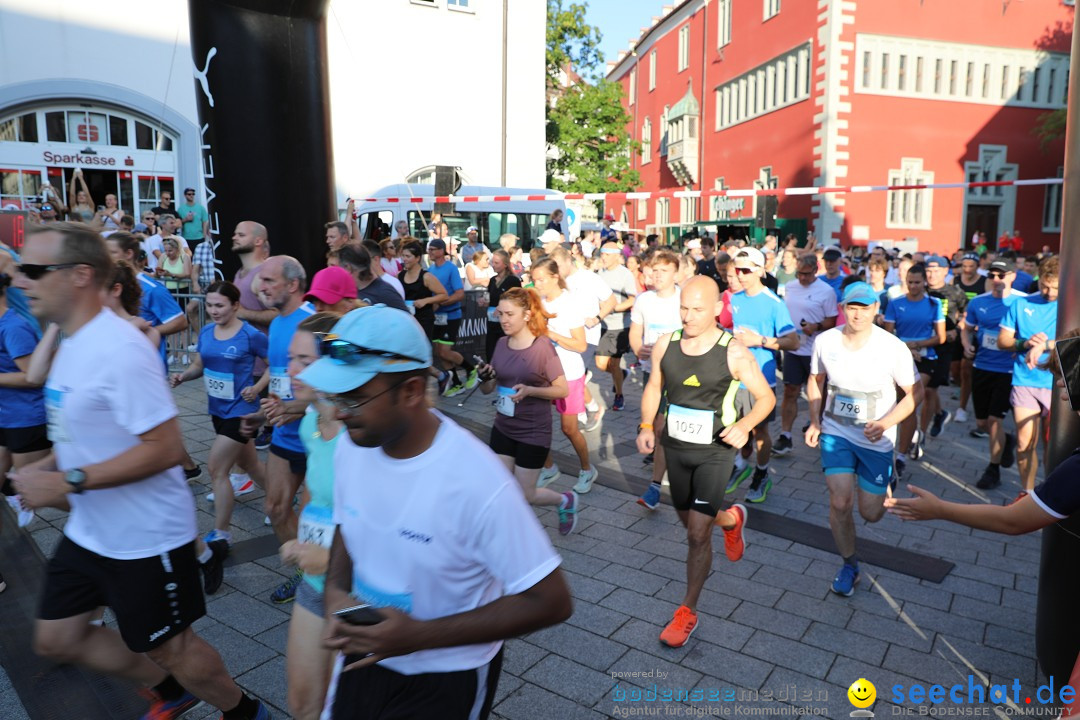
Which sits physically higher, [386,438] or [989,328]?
[386,438]

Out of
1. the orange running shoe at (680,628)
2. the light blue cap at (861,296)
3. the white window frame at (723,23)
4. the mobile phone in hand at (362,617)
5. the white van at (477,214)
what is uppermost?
the white window frame at (723,23)

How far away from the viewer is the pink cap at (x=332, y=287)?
4.15 meters

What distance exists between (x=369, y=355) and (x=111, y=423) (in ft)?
4.69

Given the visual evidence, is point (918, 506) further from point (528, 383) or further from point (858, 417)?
point (528, 383)

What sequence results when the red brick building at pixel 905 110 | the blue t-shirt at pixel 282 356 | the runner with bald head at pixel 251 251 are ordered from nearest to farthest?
the blue t-shirt at pixel 282 356
the runner with bald head at pixel 251 251
the red brick building at pixel 905 110

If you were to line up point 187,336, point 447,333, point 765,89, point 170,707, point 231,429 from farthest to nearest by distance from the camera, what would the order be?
point 765,89 → point 187,336 → point 447,333 → point 231,429 → point 170,707

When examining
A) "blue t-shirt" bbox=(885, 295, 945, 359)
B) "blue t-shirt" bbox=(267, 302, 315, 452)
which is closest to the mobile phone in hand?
"blue t-shirt" bbox=(267, 302, 315, 452)

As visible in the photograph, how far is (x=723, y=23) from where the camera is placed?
36688 mm

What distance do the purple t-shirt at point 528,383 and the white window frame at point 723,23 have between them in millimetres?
35542

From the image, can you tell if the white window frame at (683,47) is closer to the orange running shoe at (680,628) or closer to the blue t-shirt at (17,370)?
the blue t-shirt at (17,370)

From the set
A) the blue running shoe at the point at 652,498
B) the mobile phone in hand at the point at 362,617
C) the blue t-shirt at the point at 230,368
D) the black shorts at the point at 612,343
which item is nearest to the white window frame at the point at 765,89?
the black shorts at the point at 612,343

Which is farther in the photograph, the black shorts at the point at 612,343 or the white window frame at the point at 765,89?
the white window frame at the point at 765,89

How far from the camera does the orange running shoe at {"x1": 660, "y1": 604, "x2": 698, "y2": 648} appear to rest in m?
3.89

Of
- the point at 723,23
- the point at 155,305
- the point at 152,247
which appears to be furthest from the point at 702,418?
the point at 723,23
